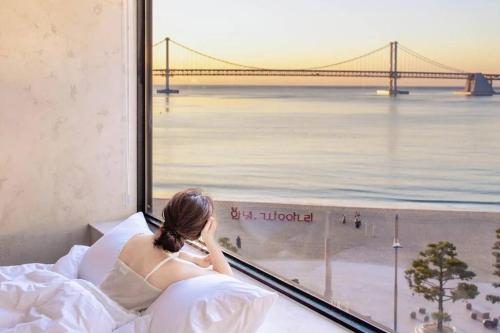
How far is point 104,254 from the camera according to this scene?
2680mm

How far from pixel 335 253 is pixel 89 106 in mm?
1692

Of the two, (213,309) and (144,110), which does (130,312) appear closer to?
(213,309)

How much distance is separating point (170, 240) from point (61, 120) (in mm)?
1521

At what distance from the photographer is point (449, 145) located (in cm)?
262

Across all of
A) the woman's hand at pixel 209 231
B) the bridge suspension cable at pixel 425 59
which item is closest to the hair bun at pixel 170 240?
the woman's hand at pixel 209 231

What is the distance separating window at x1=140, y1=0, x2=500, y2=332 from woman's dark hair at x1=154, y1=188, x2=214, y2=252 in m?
0.64

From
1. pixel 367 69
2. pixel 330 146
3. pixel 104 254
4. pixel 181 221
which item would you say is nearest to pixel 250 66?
pixel 330 146

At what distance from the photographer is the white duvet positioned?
1.97 m

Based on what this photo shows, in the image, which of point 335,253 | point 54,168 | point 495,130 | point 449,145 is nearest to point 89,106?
point 54,168

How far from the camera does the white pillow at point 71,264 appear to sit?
8.95 feet

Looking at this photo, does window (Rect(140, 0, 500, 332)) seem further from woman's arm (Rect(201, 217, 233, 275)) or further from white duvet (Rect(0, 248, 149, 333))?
white duvet (Rect(0, 248, 149, 333))

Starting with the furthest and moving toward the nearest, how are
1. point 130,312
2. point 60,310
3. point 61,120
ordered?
point 61,120 < point 130,312 < point 60,310

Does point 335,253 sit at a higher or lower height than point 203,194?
lower

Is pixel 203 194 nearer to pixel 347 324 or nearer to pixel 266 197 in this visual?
pixel 347 324
